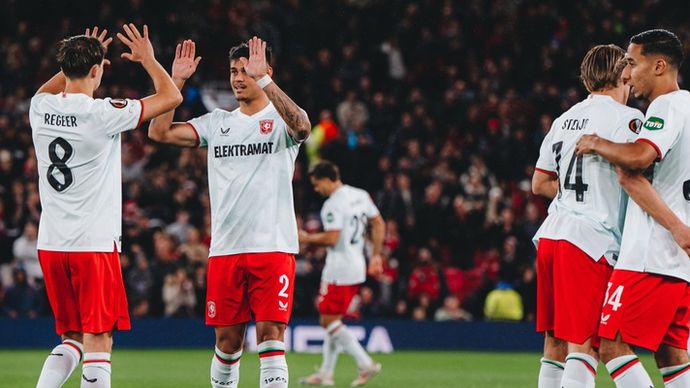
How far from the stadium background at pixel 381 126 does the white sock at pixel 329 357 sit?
537 centimetres

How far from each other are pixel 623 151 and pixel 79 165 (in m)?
3.56

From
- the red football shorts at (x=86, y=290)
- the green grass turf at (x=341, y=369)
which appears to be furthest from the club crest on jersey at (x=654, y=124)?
the green grass turf at (x=341, y=369)

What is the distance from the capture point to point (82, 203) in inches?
291

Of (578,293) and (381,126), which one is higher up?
(381,126)

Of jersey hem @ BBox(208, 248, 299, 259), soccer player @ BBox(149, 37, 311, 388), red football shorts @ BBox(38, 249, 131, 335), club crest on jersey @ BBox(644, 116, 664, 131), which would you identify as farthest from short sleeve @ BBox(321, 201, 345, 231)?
club crest on jersey @ BBox(644, 116, 664, 131)

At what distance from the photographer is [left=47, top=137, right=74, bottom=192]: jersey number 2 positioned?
7.36 metres

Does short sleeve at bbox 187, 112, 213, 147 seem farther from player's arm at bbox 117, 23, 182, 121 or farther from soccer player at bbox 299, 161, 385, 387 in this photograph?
soccer player at bbox 299, 161, 385, 387

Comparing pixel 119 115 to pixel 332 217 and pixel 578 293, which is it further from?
pixel 332 217

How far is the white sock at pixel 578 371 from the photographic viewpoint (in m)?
6.80

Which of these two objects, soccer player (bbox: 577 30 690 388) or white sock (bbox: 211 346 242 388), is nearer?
soccer player (bbox: 577 30 690 388)

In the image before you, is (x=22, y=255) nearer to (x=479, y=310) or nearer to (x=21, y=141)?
(x=21, y=141)

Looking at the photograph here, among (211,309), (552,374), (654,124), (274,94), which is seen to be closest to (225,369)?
(211,309)

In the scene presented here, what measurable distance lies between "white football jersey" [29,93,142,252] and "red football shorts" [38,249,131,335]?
7cm

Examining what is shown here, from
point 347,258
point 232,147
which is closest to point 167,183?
point 347,258
